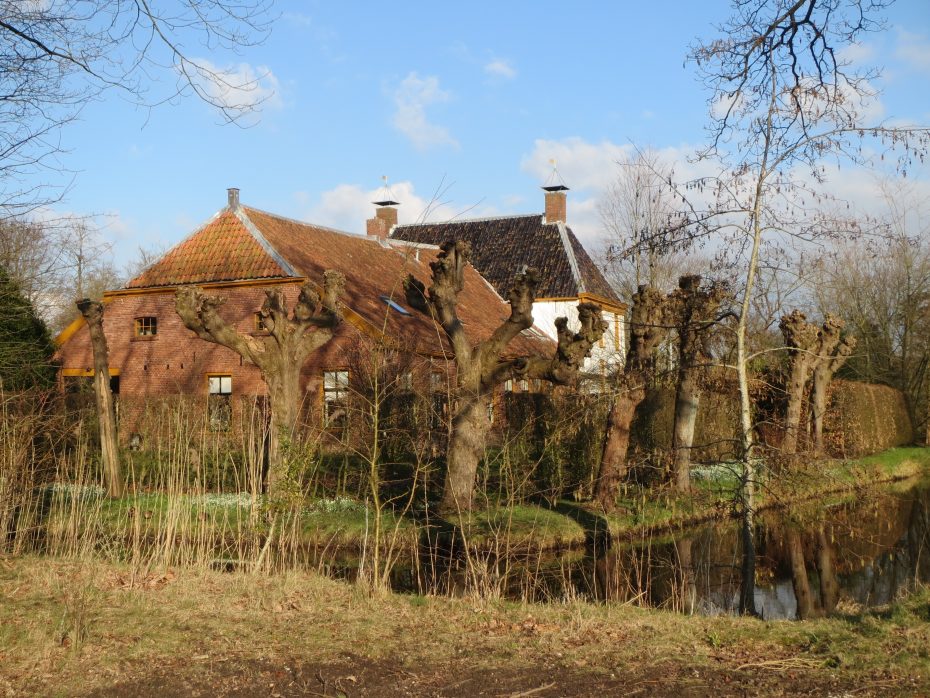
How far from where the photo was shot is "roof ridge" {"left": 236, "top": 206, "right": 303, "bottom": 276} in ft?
72.3

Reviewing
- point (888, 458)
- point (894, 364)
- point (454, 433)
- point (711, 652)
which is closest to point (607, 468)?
point (454, 433)

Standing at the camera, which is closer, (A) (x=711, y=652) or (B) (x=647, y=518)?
(A) (x=711, y=652)

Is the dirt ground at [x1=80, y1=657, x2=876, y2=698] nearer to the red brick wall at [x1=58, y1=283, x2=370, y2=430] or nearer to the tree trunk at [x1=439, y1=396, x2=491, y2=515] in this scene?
the tree trunk at [x1=439, y1=396, x2=491, y2=515]

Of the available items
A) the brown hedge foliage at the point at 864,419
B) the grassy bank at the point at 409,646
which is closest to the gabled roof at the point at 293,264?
the brown hedge foliage at the point at 864,419

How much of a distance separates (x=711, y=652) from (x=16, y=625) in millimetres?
4639

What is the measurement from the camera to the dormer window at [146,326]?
24.1 m

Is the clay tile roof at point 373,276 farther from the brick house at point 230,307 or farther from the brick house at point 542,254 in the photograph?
the brick house at point 542,254

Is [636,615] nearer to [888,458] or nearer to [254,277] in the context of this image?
[254,277]

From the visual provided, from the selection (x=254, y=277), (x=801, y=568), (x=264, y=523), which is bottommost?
(x=801, y=568)

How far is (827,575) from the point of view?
12016mm

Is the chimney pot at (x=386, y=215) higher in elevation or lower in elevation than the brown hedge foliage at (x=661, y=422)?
higher

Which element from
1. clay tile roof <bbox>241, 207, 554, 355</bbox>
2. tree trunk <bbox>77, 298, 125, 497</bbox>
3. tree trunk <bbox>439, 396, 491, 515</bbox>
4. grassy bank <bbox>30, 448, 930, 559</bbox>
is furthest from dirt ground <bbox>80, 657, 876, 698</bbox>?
clay tile roof <bbox>241, 207, 554, 355</bbox>

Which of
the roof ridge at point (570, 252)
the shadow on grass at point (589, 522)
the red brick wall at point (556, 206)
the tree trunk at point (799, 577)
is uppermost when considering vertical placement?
the red brick wall at point (556, 206)

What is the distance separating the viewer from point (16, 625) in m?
6.36
